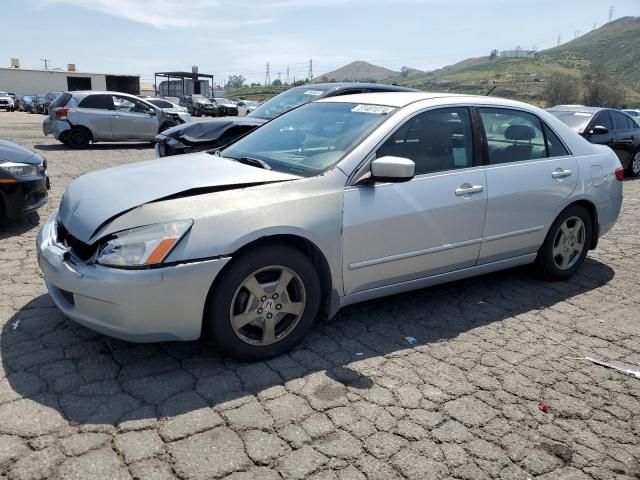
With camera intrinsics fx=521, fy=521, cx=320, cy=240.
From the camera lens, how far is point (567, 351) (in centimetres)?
363

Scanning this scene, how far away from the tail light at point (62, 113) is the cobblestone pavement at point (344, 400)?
37.4 feet

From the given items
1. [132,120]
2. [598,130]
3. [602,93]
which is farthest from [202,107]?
[602,93]

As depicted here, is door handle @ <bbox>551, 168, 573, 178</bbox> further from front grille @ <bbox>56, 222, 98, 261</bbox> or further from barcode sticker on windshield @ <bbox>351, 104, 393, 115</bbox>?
front grille @ <bbox>56, 222, 98, 261</bbox>

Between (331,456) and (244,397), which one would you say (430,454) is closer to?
(331,456)

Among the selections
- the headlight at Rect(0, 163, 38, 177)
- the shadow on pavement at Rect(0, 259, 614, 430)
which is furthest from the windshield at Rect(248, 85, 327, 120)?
the shadow on pavement at Rect(0, 259, 614, 430)

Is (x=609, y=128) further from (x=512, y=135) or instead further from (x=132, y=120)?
(x=132, y=120)

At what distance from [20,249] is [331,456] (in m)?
4.19

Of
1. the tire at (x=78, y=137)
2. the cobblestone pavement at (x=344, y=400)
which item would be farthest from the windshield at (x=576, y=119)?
the tire at (x=78, y=137)

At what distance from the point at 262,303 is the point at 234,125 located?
5655 millimetres

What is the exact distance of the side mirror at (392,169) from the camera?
131 inches

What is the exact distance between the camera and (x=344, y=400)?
2902 mm

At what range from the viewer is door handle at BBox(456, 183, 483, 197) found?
388 cm

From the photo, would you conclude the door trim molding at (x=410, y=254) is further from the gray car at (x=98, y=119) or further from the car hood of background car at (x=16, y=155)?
the gray car at (x=98, y=119)

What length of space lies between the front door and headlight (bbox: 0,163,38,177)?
401cm
